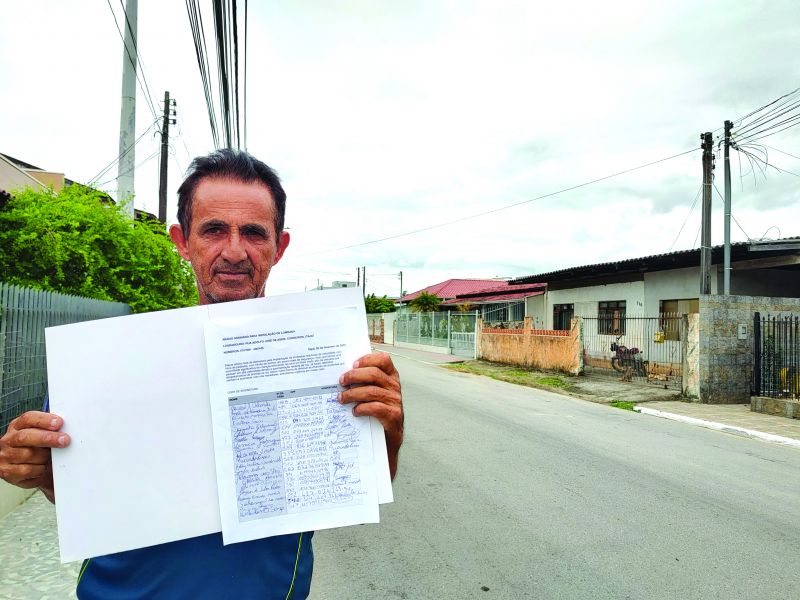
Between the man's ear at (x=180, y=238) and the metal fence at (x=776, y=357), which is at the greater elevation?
the man's ear at (x=180, y=238)

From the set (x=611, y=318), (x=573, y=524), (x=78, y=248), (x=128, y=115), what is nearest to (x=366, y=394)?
(x=573, y=524)

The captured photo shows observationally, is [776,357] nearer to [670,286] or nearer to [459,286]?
[670,286]

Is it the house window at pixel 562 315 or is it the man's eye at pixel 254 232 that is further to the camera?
the house window at pixel 562 315

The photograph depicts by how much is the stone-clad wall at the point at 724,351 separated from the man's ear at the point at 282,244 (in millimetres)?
12172

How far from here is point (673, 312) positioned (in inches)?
653

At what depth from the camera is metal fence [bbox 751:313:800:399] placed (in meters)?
10.7

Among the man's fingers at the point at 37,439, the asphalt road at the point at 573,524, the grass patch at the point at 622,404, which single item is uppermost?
the man's fingers at the point at 37,439

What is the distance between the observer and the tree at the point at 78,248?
5.82 metres

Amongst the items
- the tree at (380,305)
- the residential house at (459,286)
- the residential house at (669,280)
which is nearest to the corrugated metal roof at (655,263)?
the residential house at (669,280)

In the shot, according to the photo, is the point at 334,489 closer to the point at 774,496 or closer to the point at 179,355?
the point at 179,355

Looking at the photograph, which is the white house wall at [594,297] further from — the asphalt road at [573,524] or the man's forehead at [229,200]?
the man's forehead at [229,200]

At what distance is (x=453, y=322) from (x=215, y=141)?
56.8 ft

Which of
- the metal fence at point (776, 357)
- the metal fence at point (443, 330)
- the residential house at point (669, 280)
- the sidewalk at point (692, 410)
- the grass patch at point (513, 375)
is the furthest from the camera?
the metal fence at point (443, 330)

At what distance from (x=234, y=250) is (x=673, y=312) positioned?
57.4 ft
